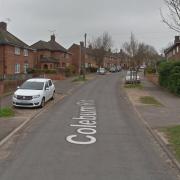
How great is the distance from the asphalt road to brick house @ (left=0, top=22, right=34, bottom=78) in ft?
98.7

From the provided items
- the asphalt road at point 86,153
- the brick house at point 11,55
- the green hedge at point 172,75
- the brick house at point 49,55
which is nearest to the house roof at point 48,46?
the brick house at point 49,55

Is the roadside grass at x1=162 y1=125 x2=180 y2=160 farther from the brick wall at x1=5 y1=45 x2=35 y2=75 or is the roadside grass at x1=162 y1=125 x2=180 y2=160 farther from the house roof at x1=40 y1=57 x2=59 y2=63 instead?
the house roof at x1=40 y1=57 x2=59 y2=63

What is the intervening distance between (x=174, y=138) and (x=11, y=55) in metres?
38.8

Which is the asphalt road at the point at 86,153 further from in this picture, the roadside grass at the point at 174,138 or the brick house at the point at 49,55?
the brick house at the point at 49,55

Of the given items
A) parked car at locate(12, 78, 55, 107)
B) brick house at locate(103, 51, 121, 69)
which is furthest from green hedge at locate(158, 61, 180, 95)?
brick house at locate(103, 51, 121, 69)

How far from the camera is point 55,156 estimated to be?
970 cm

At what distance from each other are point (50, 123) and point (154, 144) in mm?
5530

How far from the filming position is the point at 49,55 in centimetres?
7162

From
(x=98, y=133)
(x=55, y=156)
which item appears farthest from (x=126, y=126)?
(x=55, y=156)

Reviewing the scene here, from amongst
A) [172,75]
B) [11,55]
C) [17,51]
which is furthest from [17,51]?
[172,75]

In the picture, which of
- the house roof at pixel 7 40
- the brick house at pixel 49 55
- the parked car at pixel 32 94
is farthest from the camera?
the brick house at pixel 49 55

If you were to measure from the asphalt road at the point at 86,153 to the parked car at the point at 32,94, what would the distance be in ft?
16.1

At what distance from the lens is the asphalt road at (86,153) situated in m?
8.08

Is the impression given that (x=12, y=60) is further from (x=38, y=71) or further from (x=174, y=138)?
(x=174, y=138)
